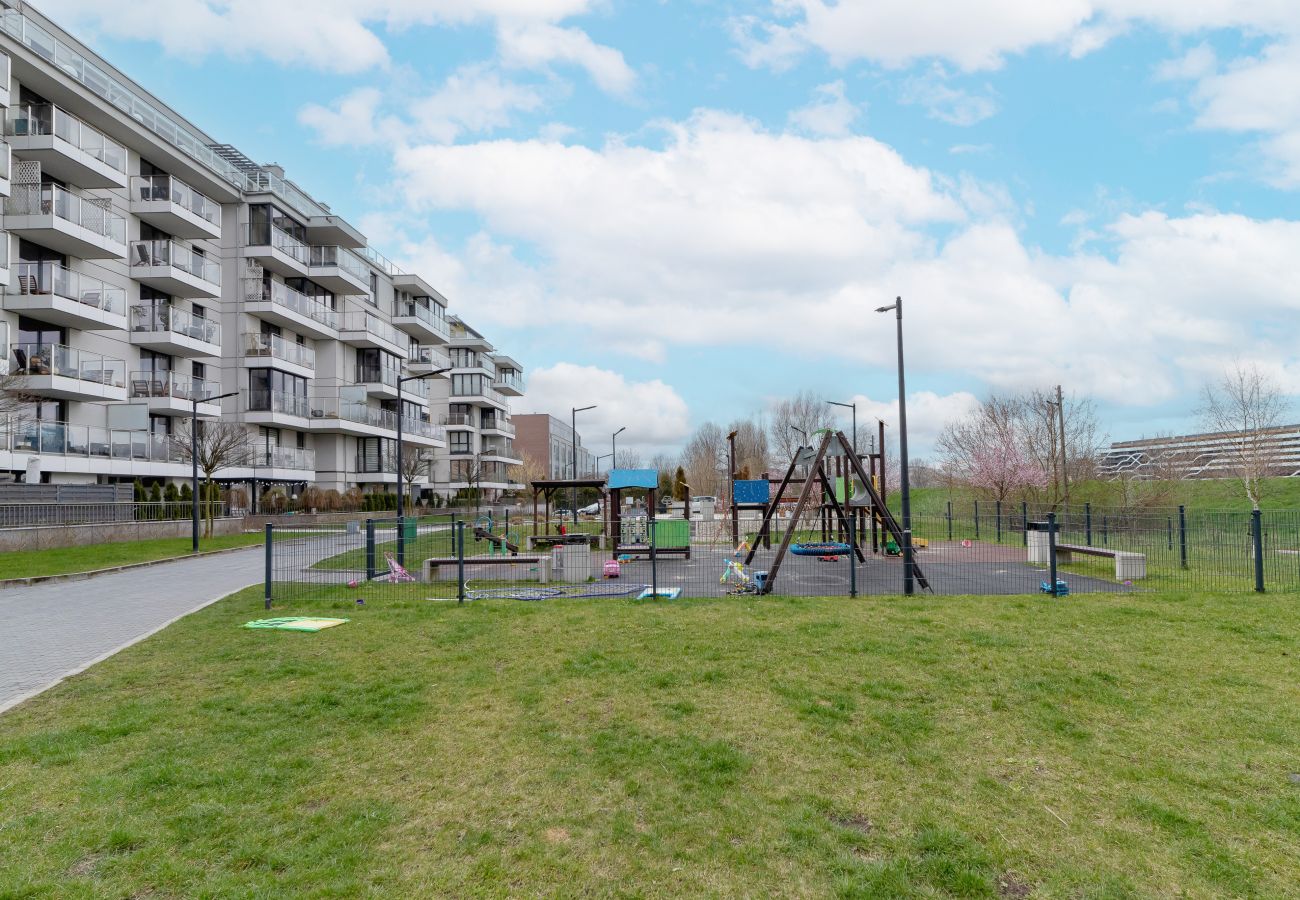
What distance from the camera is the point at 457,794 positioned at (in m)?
5.25

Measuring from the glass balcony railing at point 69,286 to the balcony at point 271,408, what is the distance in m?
9.52

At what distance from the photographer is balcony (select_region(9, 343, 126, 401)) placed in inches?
1006

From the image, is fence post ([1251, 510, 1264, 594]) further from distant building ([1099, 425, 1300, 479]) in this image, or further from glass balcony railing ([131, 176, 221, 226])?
glass balcony railing ([131, 176, 221, 226])

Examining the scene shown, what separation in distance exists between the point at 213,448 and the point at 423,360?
99.5ft

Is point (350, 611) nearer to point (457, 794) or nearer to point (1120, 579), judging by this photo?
point (457, 794)

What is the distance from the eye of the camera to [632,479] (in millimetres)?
25109

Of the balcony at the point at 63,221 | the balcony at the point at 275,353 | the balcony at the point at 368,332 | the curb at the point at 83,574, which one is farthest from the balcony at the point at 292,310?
the curb at the point at 83,574

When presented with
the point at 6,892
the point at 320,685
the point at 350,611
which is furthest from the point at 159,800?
the point at 350,611

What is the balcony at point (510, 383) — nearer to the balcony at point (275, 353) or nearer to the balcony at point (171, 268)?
the balcony at point (275, 353)

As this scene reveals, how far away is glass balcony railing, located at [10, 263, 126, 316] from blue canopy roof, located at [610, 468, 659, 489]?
21.1 m

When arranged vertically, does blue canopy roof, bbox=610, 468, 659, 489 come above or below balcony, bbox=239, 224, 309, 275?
below

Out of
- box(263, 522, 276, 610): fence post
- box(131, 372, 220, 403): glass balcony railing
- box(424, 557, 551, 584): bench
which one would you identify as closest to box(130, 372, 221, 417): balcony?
box(131, 372, 220, 403): glass balcony railing

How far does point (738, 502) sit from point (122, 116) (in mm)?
29576

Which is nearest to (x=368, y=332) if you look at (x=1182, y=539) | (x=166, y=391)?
(x=166, y=391)
